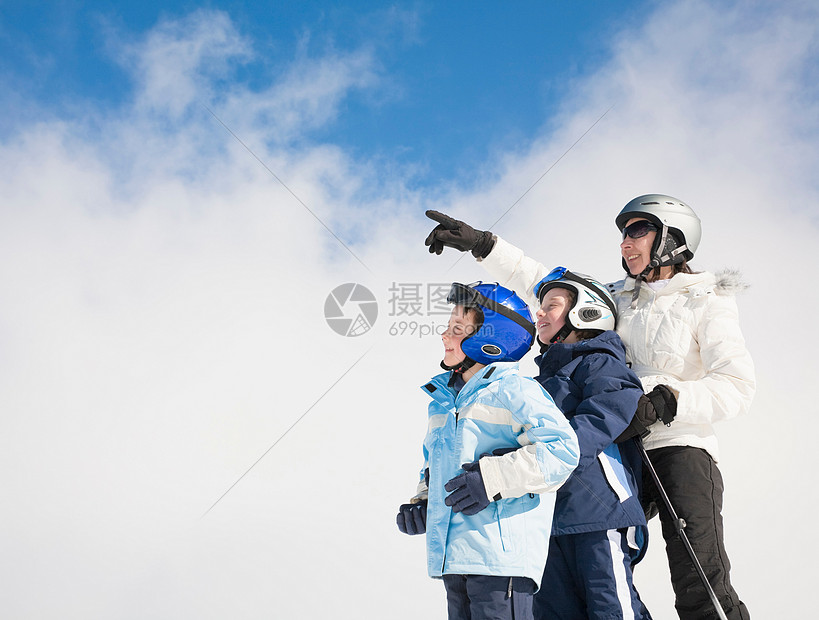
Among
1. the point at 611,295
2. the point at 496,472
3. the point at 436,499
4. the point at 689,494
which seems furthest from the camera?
the point at 611,295

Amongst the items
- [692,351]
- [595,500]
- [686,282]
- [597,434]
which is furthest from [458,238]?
[595,500]

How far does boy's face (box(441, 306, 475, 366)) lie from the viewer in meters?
3.73

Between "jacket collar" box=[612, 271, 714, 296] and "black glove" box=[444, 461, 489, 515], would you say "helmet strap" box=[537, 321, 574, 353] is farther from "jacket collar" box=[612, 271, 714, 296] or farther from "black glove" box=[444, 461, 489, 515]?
"black glove" box=[444, 461, 489, 515]

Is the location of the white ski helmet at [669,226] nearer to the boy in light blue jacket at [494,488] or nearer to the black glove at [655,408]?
the black glove at [655,408]

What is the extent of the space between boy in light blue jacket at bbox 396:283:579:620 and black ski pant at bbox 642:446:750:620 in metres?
0.85

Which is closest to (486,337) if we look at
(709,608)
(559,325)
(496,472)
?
(559,325)

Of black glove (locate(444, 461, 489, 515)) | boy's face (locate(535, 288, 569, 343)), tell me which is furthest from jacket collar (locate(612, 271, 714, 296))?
black glove (locate(444, 461, 489, 515))

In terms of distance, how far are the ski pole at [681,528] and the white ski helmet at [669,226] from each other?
1.27 meters

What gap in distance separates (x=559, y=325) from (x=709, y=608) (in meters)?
1.67

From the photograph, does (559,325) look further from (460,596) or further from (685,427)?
(460,596)

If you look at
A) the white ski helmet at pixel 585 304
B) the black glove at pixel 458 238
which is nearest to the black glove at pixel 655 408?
the white ski helmet at pixel 585 304

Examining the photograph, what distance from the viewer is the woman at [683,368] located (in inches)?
137

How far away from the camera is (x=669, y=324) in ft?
12.8

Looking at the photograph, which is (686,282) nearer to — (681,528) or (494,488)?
(681,528)
